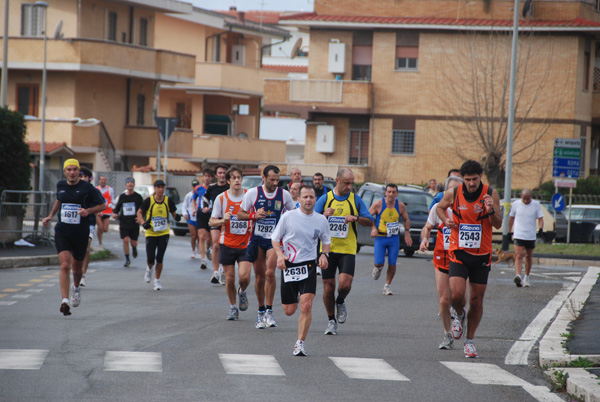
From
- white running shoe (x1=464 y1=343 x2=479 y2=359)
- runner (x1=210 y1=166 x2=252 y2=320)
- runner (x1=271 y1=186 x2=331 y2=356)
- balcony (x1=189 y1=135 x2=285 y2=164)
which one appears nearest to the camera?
white running shoe (x1=464 y1=343 x2=479 y2=359)

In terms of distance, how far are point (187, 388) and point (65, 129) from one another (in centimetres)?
3773

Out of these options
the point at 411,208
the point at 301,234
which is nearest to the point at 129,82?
the point at 411,208

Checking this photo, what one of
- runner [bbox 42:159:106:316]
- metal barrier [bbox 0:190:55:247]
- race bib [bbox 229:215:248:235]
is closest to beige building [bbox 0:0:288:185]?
metal barrier [bbox 0:190:55:247]

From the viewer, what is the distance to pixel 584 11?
45406 mm

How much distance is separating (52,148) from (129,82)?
657cm

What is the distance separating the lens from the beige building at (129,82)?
1786 inches

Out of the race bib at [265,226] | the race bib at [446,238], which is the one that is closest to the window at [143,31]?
the race bib at [265,226]

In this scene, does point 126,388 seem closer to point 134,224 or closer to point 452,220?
point 452,220

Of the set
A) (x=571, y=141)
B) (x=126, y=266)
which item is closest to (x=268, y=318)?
(x=126, y=266)

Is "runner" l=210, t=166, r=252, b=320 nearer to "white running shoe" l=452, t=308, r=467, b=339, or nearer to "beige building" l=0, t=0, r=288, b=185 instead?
"white running shoe" l=452, t=308, r=467, b=339

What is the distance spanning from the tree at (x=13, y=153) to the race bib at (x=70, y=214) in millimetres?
11339

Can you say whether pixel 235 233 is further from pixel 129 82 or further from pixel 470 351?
pixel 129 82

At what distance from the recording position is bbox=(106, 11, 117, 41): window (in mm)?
47656

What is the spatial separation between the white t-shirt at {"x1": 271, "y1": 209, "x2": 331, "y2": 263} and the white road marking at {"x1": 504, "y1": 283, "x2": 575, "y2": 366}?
2.36 m
